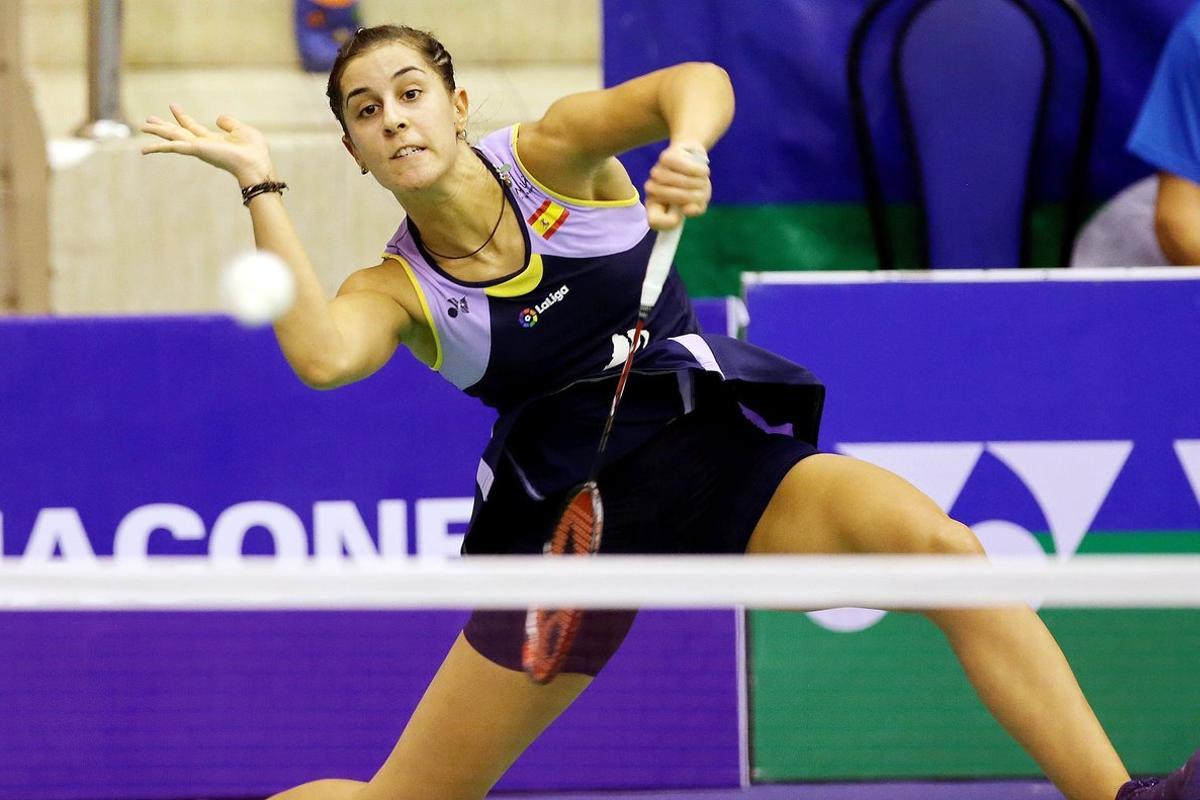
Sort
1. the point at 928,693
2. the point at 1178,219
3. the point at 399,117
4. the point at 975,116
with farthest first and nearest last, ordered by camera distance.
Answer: the point at 975,116
the point at 1178,219
the point at 928,693
the point at 399,117

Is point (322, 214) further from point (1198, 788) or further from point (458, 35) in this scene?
point (1198, 788)

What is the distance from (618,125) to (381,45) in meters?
0.44

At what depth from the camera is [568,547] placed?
3.01m

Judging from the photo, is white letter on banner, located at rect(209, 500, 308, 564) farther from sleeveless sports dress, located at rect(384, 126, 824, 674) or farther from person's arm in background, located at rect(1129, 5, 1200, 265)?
person's arm in background, located at rect(1129, 5, 1200, 265)

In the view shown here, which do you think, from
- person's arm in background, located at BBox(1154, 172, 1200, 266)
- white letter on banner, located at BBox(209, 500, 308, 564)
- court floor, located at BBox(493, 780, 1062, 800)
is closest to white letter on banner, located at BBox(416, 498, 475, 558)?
white letter on banner, located at BBox(209, 500, 308, 564)

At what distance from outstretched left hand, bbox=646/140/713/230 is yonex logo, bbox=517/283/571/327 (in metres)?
0.47

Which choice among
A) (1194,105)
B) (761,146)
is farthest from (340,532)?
(1194,105)

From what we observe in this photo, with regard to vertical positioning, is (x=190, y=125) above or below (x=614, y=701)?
above

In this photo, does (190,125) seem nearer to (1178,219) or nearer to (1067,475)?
(1067,475)

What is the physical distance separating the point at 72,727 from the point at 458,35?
2.71 meters

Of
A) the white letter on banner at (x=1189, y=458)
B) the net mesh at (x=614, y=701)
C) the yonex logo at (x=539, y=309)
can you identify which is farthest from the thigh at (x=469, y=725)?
the white letter on banner at (x=1189, y=458)

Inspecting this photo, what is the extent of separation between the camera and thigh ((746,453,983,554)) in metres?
2.63

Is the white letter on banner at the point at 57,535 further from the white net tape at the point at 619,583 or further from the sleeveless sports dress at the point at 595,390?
the white net tape at the point at 619,583

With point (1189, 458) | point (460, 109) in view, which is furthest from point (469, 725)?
point (1189, 458)
